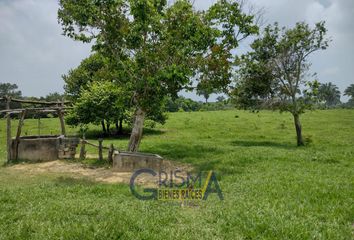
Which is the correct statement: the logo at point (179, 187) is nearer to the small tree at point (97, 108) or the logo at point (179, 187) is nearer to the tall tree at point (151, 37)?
the tall tree at point (151, 37)

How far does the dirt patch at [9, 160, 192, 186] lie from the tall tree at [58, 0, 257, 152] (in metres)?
2.70

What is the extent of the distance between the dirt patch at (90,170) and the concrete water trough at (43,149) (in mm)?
719

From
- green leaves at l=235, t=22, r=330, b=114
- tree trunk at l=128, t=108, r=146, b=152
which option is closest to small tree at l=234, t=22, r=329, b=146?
green leaves at l=235, t=22, r=330, b=114

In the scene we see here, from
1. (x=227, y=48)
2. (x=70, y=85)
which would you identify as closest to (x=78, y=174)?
(x=227, y=48)

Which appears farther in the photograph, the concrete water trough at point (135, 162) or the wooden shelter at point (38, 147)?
the wooden shelter at point (38, 147)

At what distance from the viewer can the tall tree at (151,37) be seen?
15297 millimetres

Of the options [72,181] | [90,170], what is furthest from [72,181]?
[90,170]

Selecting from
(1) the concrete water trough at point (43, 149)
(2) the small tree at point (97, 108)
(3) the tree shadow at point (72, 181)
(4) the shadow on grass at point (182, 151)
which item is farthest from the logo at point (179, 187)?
(2) the small tree at point (97, 108)

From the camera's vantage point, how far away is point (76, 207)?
8.48m

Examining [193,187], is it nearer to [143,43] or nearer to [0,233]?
[0,233]

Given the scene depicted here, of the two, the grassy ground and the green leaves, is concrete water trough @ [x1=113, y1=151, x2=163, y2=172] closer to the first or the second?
the grassy ground

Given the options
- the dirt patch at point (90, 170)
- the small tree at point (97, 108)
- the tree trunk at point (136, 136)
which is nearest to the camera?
the dirt patch at point (90, 170)

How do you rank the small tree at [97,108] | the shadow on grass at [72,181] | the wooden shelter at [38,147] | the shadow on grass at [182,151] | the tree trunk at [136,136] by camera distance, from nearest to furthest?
1. the shadow on grass at [72,181]
2. the tree trunk at [136,136]
3. the wooden shelter at [38,147]
4. the shadow on grass at [182,151]
5. the small tree at [97,108]

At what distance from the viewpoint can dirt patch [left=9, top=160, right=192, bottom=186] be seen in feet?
42.8
